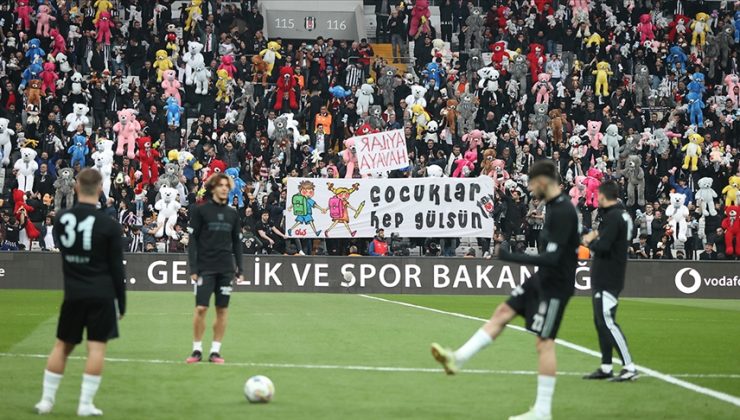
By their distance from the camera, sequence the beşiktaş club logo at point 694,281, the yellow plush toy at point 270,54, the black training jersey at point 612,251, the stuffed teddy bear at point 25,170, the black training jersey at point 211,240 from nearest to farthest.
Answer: the black training jersey at point 612,251, the black training jersey at point 211,240, the beşiktaş club logo at point 694,281, the stuffed teddy bear at point 25,170, the yellow plush toy at point 270,54

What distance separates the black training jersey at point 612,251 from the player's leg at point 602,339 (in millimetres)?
154

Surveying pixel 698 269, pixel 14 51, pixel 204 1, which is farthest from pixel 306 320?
pixel 204 1

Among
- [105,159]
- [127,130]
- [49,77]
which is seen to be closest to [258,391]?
[105,159]

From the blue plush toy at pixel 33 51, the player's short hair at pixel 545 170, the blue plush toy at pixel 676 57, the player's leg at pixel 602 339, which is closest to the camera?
the player's short hair at pixel 545 170

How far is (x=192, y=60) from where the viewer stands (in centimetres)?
4059

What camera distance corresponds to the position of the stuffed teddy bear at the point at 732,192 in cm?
3712

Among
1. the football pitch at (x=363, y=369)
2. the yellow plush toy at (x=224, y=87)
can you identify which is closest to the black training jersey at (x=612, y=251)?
the football pitch at (x=363, y=369)

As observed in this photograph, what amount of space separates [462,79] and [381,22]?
29.3 feet

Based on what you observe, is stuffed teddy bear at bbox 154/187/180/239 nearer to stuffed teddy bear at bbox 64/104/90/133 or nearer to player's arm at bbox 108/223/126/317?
stuffed teddy bear at bbox 64/104/90/133

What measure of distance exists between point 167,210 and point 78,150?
12.7 ft

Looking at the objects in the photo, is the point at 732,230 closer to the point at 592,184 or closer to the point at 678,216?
the point at 678,216

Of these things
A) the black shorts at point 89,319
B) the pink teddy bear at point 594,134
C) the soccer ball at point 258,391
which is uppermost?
the pink teddy bear at point 594,134

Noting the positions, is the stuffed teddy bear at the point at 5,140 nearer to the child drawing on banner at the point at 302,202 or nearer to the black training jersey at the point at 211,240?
the child drawing on banner at the point at 302,202

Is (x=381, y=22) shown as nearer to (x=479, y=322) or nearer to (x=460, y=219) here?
(x=460, y=219)
